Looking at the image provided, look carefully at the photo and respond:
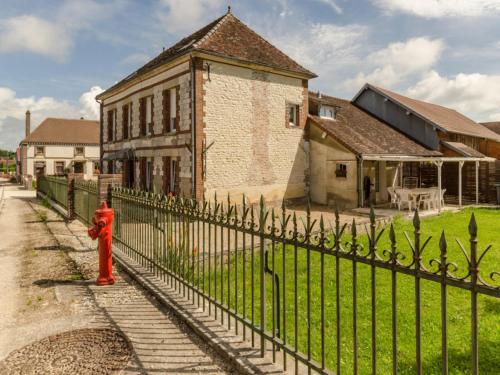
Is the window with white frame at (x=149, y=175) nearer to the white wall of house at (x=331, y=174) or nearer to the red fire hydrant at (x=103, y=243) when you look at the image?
the white wall of house at (x=331, y=174)

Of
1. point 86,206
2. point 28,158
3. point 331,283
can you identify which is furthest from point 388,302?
point 28,158

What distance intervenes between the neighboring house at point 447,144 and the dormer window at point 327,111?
18.5 ft

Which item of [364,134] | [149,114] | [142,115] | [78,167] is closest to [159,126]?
[149,114]

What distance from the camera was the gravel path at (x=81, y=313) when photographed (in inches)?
150

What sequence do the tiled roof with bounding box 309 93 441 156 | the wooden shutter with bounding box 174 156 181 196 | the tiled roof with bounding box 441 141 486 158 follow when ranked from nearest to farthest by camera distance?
the wooden shutter with bounding box 174 156 181 196 < the tiled roof with bounding box 309 93 441 156 < the tiled roof with bounding box 441 141 486 158

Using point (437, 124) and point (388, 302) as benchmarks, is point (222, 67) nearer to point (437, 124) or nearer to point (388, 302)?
point (388, 302)

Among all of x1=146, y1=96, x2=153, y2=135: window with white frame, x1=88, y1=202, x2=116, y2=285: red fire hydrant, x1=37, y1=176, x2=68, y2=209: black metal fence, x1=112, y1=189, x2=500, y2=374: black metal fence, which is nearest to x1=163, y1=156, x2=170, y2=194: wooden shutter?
x1=146, y1=96, x2=153, y2=135: window with white frame

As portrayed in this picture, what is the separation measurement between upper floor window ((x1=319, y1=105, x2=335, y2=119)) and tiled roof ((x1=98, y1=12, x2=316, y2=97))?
7.25 ft

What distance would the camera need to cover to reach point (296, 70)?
17969 mm

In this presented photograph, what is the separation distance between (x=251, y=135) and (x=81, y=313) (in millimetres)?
12306

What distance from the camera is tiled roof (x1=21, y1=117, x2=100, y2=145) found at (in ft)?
139

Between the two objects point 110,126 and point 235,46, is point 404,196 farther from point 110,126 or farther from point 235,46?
point 110,126

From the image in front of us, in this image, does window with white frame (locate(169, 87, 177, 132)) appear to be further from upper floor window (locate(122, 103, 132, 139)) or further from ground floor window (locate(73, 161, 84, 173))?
ground floor window (locate(73, 161, 84, 173))

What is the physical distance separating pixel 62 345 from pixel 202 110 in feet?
38.0
